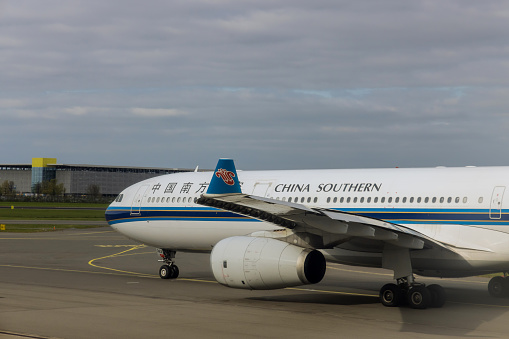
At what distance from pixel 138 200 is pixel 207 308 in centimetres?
881

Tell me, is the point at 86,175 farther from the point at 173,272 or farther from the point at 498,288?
the point at 498,288

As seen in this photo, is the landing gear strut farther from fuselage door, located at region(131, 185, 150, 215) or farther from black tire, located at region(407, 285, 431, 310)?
fuselage door, located at region(131, 185, 150, 215)

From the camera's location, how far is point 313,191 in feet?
71.2

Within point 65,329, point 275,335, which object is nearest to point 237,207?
point 275,335

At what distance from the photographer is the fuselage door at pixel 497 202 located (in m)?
17.9

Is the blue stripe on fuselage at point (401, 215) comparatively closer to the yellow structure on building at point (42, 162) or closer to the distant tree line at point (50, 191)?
the distant tree line at point (50, 191)

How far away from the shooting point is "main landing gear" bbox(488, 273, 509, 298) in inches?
830

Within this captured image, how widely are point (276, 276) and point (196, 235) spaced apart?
691 cm

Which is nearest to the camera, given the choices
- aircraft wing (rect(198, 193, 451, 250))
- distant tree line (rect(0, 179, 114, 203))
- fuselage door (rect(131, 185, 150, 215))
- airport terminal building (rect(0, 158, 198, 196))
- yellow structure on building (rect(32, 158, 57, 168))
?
aircraft wing (rect(198, 193, 451, 250))

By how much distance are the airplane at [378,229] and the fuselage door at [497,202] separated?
0.08 feet

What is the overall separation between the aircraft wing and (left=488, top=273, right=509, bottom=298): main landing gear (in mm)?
3933

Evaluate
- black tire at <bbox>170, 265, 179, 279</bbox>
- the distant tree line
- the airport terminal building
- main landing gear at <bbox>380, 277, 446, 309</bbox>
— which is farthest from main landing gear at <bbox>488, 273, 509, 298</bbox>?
the airport terminal building

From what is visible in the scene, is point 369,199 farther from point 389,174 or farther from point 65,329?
point 65,329

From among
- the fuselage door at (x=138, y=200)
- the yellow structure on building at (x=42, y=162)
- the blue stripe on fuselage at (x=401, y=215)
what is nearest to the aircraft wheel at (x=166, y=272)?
the blue stripe on fuselage at (x=401, y=215)
